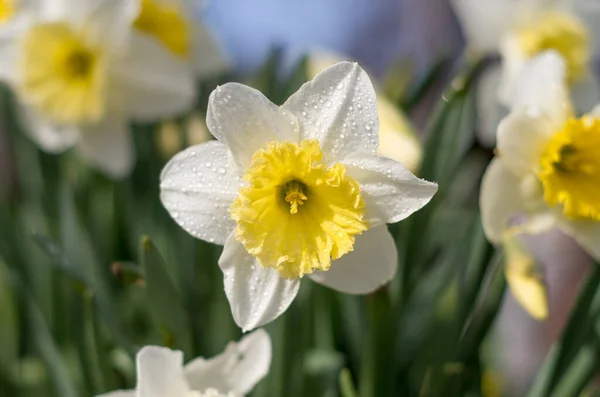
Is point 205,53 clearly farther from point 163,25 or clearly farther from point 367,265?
point 367,265

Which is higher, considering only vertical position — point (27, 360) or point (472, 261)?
point (472, 261)

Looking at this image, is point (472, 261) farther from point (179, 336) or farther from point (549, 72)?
point (179, 336)

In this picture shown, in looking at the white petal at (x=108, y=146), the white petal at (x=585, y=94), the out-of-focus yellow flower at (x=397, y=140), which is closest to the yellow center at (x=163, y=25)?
the white petal at (x=108, y=146)

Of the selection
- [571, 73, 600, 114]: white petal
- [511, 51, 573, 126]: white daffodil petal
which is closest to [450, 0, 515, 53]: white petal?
[571, 73, 600, 114]: white petal

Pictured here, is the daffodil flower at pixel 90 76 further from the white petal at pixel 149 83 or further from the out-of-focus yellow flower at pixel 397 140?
the out-of-focus yellow flower at pixel 397 140

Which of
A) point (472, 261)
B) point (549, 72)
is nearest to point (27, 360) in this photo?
point (472, 261)

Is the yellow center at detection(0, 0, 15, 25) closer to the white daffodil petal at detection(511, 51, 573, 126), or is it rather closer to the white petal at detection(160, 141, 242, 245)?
the white petal at detection(160, 141, 242, 245)
